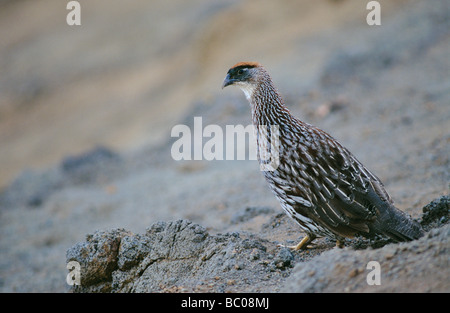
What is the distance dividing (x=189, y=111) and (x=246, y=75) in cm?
953

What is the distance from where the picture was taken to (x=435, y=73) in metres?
A: 13.8

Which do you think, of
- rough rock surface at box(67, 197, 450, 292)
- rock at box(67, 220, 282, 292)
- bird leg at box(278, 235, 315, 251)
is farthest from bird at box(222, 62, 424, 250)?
rock at box(67, 220, 282, 292)

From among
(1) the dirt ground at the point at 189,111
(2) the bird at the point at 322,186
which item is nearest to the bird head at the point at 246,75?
(2) the bird at the point at 322,186

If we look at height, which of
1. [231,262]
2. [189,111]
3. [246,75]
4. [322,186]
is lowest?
[231,262]

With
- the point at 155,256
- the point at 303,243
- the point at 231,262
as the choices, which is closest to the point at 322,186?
the point at 303,243

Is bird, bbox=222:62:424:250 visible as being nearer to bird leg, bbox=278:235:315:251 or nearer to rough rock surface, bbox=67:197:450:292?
bird leg, bbox=278:235:315:251

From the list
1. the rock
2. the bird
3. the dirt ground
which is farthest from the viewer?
the dirt ground

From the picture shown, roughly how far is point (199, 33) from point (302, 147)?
16.3 meters

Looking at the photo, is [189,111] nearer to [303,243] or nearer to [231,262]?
[303,243]

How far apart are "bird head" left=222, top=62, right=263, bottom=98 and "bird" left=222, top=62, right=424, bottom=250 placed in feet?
1.18

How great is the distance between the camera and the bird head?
6539 millimetres

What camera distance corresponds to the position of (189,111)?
16.0m
